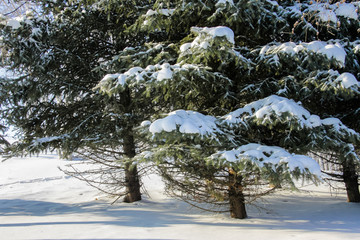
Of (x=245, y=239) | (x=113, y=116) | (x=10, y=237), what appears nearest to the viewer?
(x=245, y=239)

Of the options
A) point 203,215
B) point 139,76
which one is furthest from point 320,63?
point 203,215

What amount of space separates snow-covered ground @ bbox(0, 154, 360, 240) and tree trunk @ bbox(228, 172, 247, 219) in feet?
0.55

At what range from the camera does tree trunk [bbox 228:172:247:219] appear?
16.6 feet

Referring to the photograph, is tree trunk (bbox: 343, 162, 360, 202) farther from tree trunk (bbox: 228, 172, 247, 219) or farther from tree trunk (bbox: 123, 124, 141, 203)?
tree trunk (bbox: 123, 124, 141, 203)

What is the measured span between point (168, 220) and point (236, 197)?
1.49 metres

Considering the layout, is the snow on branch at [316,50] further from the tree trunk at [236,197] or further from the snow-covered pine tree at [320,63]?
the tree trunk at [236,197]

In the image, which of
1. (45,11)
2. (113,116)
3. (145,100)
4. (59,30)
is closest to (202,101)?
(145,100)

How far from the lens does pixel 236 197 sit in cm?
519

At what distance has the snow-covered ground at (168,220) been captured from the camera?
4.39 meters

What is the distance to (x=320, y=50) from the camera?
425 cm

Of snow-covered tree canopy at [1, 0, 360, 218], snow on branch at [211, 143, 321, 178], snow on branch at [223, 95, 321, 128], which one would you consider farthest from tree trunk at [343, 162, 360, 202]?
snow on branch at [211, 143, 321, 178]

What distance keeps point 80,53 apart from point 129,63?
1869mm

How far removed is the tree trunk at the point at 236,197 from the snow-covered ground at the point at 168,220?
0.17m

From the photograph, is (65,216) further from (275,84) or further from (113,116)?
(275,84)
